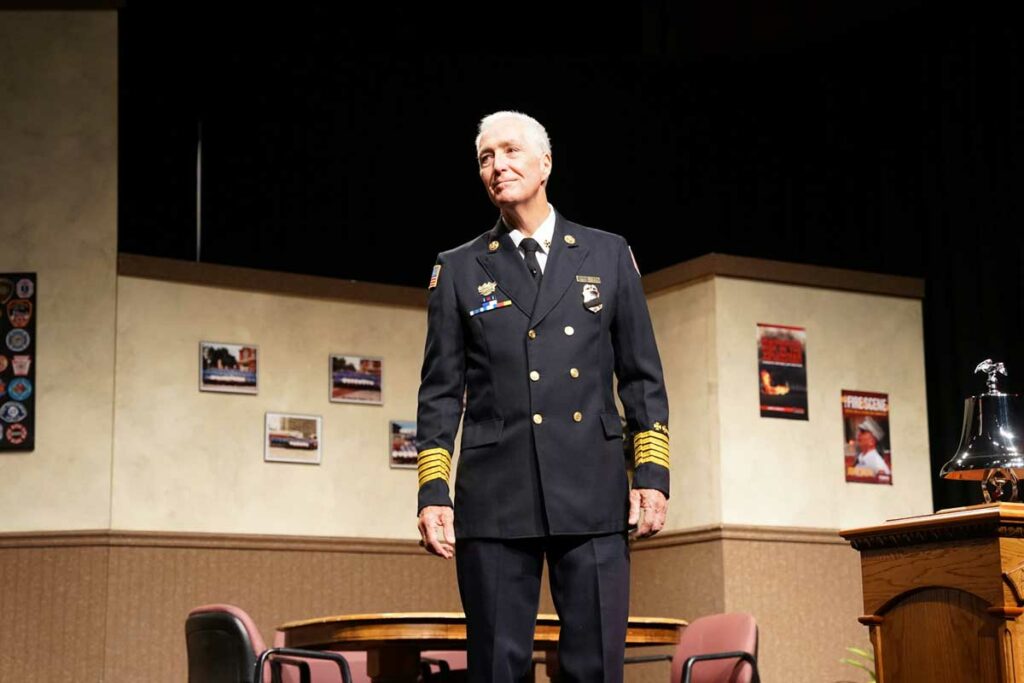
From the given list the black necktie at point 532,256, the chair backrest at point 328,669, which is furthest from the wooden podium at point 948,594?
the chair backrest at point 328,669

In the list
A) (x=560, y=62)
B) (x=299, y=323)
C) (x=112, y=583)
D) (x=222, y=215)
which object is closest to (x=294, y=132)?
(x=222, y=215)

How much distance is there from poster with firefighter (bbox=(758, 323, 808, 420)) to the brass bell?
2.78 m

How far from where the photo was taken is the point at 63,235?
6562 mm

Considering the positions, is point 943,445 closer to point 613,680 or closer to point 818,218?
point 818,218

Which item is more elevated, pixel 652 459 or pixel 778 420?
pixel 778 420

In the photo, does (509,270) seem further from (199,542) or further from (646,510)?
(199,542)

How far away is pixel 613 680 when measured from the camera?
105 inches

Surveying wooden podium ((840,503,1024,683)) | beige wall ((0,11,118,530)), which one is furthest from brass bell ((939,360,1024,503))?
beige wall ((0,11,118,530))

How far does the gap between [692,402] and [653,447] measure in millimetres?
4021

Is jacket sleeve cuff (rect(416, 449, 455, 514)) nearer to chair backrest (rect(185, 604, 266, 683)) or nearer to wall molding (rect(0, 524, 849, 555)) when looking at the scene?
chair backrest (rect(185, 604, 266, 683))

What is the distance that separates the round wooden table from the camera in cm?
451

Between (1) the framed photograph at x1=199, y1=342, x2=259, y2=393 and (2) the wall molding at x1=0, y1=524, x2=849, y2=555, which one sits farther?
(1) the framed photograph at x1=199, y1=342, x2=259, y2=393

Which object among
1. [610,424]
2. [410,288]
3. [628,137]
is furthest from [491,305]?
[628,137]

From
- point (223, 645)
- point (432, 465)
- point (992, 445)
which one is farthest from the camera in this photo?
point (223, 645)
